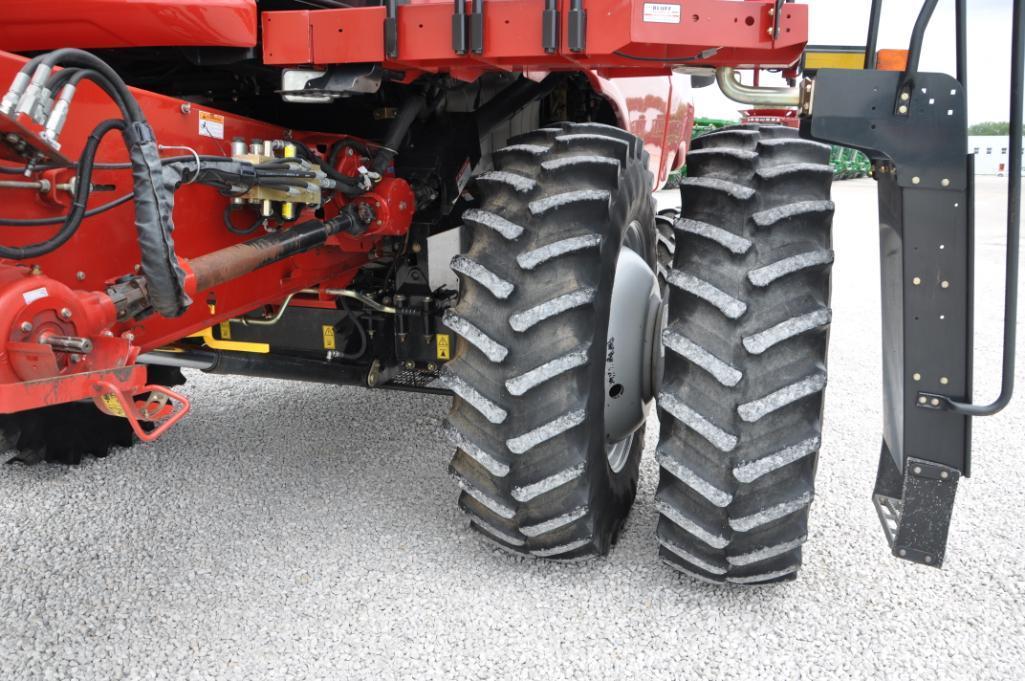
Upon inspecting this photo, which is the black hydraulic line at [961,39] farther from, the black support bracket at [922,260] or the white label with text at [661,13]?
the white label with text at [661,13]

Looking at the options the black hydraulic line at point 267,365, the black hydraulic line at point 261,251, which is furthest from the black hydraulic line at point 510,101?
the black hydraulic line at point 267,365

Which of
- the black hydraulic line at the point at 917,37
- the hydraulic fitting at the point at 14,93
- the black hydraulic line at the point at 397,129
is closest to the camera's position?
the hydraulic fitting at the point at 14,93

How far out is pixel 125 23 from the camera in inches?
85.1

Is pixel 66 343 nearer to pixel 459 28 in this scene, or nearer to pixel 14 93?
pixel 14 93

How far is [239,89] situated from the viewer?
2.85 metres

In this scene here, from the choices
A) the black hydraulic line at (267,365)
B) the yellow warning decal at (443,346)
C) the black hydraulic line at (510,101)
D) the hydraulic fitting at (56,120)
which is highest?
the black hydraulic line at (510,101)

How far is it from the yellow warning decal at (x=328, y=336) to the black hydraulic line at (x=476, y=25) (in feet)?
4.98

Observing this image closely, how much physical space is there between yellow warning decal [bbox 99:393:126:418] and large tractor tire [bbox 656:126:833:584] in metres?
1.40

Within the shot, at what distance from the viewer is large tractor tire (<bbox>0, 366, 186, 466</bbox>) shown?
11.2 ft

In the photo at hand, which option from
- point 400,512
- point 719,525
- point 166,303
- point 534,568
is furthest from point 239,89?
point 719,525

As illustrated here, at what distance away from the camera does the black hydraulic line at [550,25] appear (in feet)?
7.13

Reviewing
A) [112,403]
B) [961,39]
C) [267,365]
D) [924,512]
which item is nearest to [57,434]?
[267,365]

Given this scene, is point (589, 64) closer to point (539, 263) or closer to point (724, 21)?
point (724, 21)

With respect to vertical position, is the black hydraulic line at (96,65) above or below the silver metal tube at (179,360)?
above
